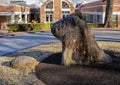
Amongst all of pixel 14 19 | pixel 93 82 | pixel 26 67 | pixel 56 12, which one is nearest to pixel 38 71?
pixel 26 67

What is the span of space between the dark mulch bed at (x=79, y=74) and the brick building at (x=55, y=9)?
131 ft

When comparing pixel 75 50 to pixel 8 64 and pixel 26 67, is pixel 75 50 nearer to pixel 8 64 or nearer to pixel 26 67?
pixel 26 67

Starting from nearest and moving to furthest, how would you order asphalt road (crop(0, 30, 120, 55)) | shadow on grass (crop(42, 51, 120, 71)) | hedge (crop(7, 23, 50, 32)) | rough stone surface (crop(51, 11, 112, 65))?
shadow on grass (crop(42, 51, 120, 71))
rough stone surface (crop(51, 11, 112, 65))
asphalt road (crop(0, 30, 120, 55))
hedge (crop(7, 23, 50, 32))

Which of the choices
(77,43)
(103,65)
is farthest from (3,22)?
(103,65)

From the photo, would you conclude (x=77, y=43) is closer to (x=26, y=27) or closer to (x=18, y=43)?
(x=18, y=43)

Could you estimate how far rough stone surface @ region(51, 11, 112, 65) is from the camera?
11.7 m

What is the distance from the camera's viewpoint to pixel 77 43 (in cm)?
1175

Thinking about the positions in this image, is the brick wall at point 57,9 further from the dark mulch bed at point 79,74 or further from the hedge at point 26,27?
the dark mulch bed at point 79,74

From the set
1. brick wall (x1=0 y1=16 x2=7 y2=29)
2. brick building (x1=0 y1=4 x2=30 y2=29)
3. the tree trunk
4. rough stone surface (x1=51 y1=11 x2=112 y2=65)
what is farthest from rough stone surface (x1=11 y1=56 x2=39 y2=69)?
brick wall (x1=0 y1=16 x2=7 y2=29)

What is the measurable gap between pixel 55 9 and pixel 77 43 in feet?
134

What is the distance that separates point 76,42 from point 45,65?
1.53 metres

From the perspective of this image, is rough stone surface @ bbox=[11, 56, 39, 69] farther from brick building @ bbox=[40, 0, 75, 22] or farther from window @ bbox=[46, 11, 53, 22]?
window @ bbox=[46, 11, 53, 22]

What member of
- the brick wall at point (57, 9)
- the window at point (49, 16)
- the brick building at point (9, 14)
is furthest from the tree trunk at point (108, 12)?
the window at point (49, 16)

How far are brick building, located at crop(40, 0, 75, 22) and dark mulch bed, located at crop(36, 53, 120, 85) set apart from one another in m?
39.9
